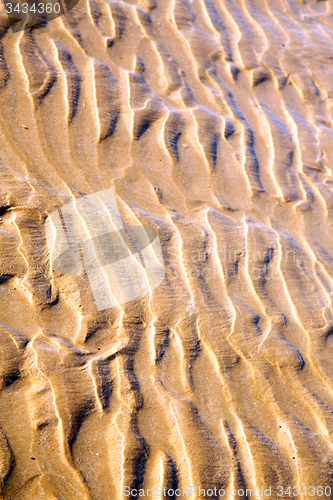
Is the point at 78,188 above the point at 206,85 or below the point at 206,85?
below

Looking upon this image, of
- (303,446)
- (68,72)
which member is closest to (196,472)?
(303,446)

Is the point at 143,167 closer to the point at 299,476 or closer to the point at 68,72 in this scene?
the point at 68,72

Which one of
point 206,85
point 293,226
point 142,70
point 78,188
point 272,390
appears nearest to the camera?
point 272,390

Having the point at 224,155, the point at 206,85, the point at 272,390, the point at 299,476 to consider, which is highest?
the point at 206,85

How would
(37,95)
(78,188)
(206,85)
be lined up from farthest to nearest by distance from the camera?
(206,85)
(37,95)
(78,188)

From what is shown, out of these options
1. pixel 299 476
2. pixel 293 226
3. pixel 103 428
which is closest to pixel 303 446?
pixel 299 476

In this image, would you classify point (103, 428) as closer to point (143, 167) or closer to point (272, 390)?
point (272, 390)

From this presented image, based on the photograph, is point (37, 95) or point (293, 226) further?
point (293, 226)
